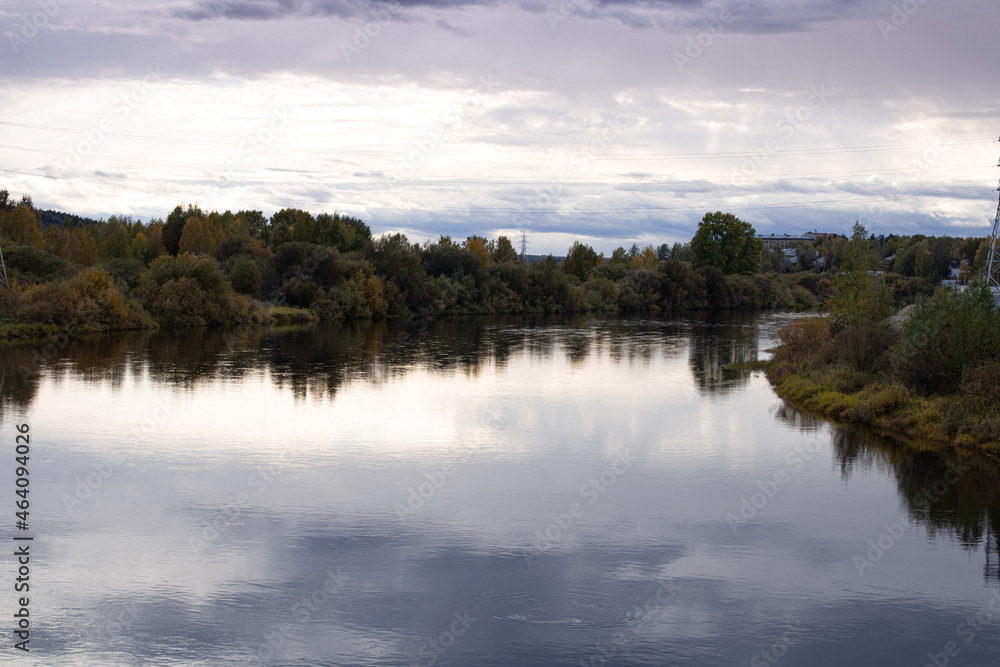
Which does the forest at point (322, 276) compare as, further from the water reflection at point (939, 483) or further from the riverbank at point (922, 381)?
the water reflection at point (939, 483)

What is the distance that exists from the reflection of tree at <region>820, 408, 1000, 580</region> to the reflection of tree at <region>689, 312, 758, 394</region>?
9.59 m

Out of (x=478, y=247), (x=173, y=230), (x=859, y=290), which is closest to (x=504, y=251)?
(x=478, y=247)

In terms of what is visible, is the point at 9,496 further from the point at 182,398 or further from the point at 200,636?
the point at 182,398

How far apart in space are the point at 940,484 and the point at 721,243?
93.3 meters

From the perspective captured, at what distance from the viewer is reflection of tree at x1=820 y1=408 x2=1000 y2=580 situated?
1448 centimetres

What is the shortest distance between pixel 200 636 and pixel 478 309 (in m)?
67.8

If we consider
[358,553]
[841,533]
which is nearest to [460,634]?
[358,553]

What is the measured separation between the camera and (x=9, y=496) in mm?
14711

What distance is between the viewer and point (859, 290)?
3256 centimetres

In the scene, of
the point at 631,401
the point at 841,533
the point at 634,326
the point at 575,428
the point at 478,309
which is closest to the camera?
the point at 841,533

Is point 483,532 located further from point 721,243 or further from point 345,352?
point 721,243

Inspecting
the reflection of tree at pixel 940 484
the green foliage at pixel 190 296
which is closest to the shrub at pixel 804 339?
the reflection of tree at pixel 940 484

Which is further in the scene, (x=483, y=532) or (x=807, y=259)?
(x=807, y=259)

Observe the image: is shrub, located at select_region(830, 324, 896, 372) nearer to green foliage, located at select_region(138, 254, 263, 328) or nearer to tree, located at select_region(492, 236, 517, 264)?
green foliage, located at select_region(138, 254, 263, 328)
